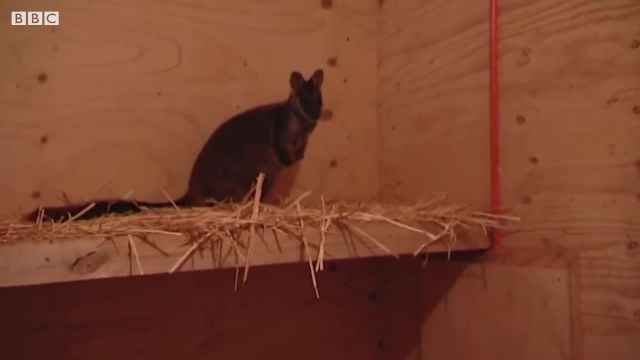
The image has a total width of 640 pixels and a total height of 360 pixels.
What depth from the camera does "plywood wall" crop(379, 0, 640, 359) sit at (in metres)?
1.04

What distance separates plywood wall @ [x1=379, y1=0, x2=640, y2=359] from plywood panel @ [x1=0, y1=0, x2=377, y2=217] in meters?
0.19

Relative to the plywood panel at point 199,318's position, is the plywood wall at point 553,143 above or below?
above

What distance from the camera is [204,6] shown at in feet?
4.59

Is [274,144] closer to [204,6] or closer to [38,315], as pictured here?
[204,6]

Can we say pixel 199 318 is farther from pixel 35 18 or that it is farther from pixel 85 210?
pixel 35 18

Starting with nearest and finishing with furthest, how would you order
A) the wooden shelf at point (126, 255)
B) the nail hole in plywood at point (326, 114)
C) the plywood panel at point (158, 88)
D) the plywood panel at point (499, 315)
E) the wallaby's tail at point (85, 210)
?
the wooden shelf at point (126, 255) → the wallaby's tail at point (85, 210) → the plywood panel at point (499, 315) → the plywood panel at point (158, 88) → the nail hole in plywood at point (326, 114)

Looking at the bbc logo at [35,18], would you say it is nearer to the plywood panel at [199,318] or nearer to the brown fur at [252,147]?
the brown fur at [252,147]

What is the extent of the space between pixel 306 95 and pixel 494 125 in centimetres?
36

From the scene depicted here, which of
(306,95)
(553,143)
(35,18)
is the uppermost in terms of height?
(35,18)

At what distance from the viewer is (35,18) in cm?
123

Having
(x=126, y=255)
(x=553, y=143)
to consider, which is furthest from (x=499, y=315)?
(x=126, y=255)

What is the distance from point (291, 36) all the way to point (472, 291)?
0.68m

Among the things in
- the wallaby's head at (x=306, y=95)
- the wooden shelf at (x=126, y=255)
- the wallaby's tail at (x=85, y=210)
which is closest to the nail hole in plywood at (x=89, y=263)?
the wooden shelf at (x=126, y=255)

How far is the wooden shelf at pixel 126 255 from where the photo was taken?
80 cm
